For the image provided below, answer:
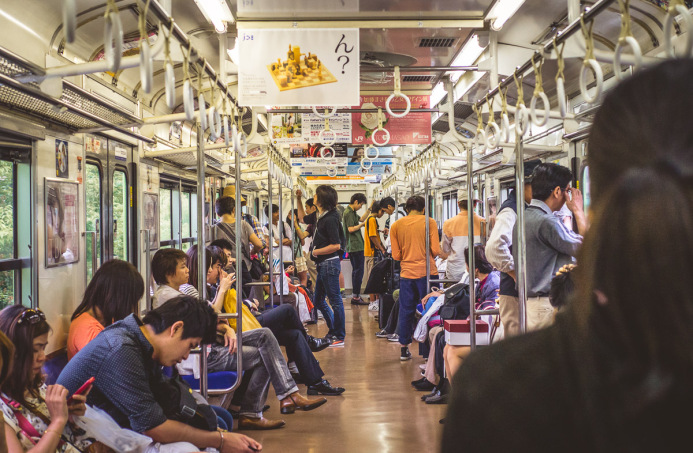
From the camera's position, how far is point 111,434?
262 cm

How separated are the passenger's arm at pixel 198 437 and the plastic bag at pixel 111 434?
0.35ft

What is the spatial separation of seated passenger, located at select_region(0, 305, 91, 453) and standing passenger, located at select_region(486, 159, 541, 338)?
263 cm

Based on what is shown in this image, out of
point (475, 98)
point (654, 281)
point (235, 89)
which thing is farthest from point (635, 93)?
point (475, 98)

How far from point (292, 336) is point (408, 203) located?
103 inches

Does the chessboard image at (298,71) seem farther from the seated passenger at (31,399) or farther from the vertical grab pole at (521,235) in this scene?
the seated passenger at (31,399)

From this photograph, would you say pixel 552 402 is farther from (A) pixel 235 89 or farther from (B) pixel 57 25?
(A) pixel 235 89

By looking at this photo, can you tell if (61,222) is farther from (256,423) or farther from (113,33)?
(113,33)

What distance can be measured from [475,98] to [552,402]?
7812 mm

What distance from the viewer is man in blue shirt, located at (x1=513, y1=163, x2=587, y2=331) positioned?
11.9ft

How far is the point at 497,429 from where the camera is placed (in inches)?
24.6

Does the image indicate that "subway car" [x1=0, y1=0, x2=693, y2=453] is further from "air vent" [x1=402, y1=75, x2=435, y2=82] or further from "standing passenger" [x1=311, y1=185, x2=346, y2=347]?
"air vent" [x1=402, y1=75, x2=435, y2=82]

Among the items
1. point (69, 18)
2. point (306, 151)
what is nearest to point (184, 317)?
point (69, 18)

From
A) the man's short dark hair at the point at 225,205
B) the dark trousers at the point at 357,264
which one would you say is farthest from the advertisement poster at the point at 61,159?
the dark trousers at the point at 357,264

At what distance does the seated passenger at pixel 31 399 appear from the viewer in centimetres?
226
